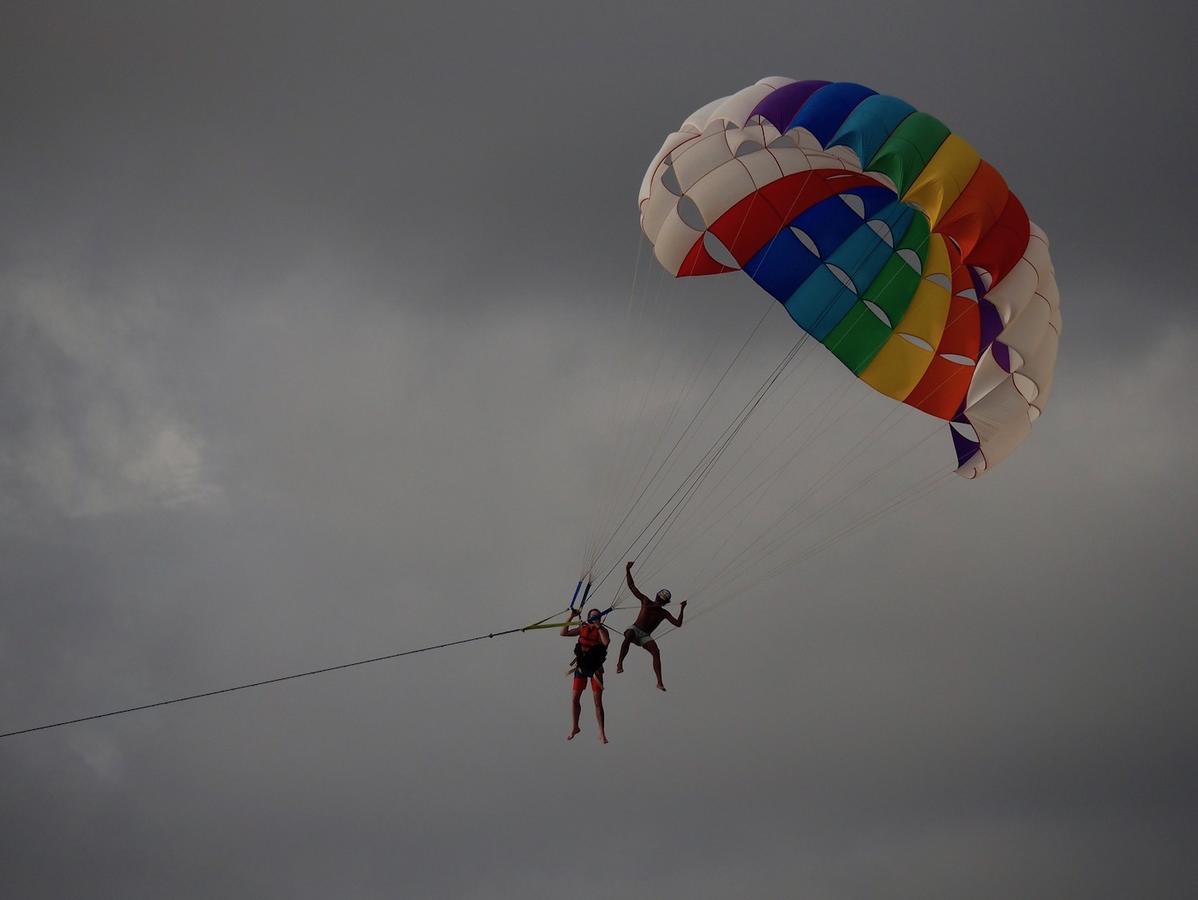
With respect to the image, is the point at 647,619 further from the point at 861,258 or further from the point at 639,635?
the point at 861,258

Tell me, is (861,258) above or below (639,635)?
above

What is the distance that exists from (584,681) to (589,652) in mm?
459

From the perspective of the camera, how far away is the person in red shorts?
20.3 meters

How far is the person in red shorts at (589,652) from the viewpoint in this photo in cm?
2030

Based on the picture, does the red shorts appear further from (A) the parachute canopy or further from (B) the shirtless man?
(A) the parachute canopy

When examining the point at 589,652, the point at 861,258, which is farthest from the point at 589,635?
the point at 861,258

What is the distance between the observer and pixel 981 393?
21766 millimetres

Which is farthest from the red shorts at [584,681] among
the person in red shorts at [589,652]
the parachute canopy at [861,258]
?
the parachute canopy at [861,258]

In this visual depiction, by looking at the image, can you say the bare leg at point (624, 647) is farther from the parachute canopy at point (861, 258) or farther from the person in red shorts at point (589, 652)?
the parachute canopy at point (861, 258)

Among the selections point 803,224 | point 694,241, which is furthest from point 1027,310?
point 694,241

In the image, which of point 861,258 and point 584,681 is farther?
point 861,258

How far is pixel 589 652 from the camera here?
20.5m

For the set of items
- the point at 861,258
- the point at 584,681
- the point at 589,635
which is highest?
the point at 861,258

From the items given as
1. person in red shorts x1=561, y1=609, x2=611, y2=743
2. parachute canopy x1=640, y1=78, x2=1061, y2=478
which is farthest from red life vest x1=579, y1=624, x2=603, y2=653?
parachute canopy x1=640, y1=78, x2=1061, y2=478
